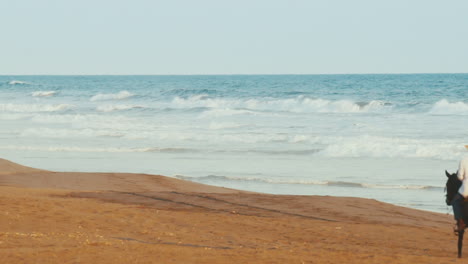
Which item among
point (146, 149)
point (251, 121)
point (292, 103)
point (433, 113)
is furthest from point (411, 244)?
point (292, 103)

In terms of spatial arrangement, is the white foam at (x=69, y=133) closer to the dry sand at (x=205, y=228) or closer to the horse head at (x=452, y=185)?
the dry sand at (x=205, y=228)

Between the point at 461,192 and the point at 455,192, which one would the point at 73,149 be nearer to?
the point at 455,192

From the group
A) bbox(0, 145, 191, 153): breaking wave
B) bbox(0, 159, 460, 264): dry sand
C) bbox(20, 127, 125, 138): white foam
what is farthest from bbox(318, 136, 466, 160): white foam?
bbox(20, 127, 125, 138): white foam

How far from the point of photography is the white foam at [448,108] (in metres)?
40.9

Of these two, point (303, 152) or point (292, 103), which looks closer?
point (303, 152)

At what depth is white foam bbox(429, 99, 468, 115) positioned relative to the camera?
40900 millimetres

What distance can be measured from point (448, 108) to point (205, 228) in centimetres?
3545

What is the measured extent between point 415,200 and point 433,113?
27.3 meters

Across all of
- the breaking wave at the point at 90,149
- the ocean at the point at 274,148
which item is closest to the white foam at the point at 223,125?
the ocean at the point at 274,148

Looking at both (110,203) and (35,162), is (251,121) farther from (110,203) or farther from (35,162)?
(110,203)

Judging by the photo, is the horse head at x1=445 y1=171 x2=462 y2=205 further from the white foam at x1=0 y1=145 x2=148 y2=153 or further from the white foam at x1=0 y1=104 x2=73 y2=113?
the white foam at x1=0 y1=104 x2=73 y2=113

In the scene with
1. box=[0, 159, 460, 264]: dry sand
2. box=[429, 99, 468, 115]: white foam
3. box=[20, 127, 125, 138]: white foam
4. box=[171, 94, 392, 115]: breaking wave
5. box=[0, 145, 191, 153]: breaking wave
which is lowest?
box=[0, 159, 460, 264]: dry sand

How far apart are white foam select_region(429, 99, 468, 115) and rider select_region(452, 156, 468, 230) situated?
33658 mm

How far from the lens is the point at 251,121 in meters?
35.7
